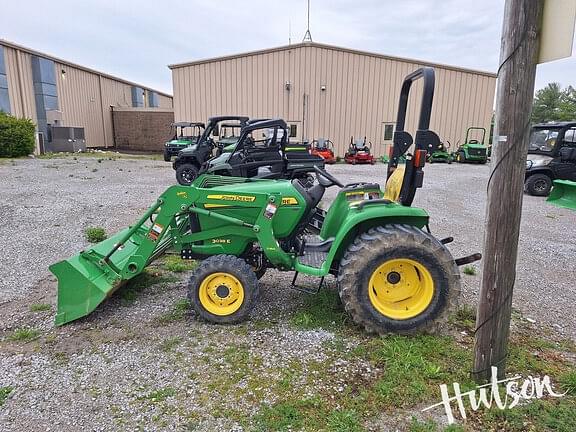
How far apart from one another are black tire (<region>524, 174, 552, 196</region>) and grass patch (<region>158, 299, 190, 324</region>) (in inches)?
393

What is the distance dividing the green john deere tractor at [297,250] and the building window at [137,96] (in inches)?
1337

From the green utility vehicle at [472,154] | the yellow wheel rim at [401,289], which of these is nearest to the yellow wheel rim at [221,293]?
the yellow wheel rim at [401,289]

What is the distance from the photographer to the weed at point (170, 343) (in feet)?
9.76

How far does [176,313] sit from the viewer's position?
353 centimetres

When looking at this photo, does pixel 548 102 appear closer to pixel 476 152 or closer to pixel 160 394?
pixel 476 152

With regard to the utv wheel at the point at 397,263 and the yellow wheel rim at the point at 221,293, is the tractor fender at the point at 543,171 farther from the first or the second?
the yellow wheel rim at the point at 221,293

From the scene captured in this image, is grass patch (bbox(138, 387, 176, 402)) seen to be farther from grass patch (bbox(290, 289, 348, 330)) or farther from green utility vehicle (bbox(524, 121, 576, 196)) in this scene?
green utility vehicle (bbox(524, 121, 576, 196))

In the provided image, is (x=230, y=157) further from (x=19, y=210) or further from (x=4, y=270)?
(x=4, y=270)

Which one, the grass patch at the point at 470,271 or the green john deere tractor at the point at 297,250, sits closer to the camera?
the green john deere tractor at the point at 297,250

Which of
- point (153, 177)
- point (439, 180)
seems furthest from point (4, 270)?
point (439, 180)

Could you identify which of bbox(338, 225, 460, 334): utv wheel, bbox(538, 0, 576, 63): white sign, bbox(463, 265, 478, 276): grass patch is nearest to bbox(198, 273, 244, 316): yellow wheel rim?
bbox(338, 225, 460, 334): utv wheel

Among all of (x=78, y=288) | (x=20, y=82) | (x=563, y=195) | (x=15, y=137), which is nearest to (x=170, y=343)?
(x=78, y=288)

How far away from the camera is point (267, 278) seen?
441cm

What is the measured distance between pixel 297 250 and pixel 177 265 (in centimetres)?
171
